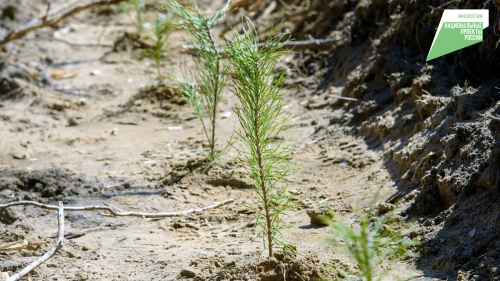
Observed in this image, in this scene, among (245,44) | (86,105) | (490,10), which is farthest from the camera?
(86,105)

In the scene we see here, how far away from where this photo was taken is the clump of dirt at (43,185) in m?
3.95

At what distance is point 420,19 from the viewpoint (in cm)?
426

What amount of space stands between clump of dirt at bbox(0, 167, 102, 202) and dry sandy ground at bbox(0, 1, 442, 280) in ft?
0.05

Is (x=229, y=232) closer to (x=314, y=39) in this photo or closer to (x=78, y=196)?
(x=78, y=196)

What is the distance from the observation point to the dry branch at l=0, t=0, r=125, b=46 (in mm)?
6906

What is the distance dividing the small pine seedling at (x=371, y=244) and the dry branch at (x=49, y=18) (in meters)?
5.48

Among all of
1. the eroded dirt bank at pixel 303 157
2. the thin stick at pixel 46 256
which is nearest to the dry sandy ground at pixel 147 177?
the eroded dirt bank at pixel 303 157

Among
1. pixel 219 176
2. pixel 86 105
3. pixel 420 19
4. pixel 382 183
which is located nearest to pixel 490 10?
pixel 420 19

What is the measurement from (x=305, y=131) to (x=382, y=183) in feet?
4.47

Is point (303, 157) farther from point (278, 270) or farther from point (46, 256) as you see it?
point (46, 256)

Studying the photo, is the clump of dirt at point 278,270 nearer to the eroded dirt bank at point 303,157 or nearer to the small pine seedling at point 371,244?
the eroded dirt bank at point 303,157

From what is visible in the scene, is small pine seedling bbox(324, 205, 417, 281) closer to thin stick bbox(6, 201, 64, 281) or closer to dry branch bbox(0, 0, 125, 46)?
thin stick bbox(6, 201, 64, 281)

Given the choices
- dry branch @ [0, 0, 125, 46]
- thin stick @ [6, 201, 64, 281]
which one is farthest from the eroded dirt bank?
dry branch @ [0, 0, 125, 46]

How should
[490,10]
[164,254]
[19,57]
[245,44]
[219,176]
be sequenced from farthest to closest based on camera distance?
[19,57] → [219,176] → [490,10] → [164,254] → [245,44]
